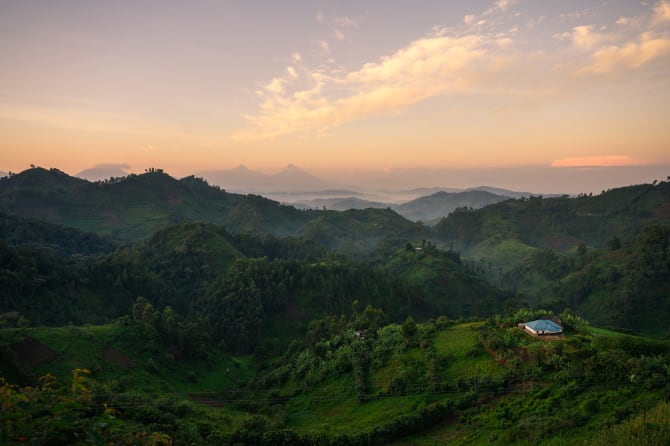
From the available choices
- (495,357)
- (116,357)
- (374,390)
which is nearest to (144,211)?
(116,357)

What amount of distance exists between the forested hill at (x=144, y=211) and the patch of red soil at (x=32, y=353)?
105700 millimetres

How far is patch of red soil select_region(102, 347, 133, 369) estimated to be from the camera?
3766 centimetres

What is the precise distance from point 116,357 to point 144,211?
144 meters

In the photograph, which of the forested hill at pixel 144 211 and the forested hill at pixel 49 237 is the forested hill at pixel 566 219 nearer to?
the forested hill at pixel 144 211

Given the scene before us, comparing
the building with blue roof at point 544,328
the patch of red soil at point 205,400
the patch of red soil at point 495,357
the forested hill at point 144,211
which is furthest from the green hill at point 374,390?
the forested hill at point 144,211

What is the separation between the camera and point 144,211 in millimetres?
166125

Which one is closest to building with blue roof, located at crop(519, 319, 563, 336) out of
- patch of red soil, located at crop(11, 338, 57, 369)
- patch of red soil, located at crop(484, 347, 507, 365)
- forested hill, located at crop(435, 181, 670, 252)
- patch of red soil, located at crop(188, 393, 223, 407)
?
patch of red soil, located at crop(484, 347, 507, 365)

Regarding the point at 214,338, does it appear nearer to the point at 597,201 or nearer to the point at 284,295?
the point at 284,295

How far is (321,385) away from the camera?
33.7 meters

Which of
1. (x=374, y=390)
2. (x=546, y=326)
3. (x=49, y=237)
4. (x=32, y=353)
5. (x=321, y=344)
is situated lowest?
(x=321, y=344)

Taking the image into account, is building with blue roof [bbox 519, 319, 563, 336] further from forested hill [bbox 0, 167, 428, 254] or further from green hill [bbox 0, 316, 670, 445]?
forested hill [bbox 0, 167, 428, 254]

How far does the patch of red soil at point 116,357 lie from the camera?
124 feet

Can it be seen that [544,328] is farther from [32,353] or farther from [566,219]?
[566,219]

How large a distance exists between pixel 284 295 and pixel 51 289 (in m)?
36.4
